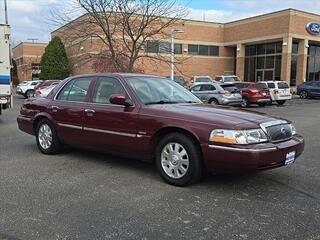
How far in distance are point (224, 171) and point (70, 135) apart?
309cm

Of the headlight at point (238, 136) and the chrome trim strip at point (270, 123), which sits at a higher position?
the chrome trim strip at point (270, 123)

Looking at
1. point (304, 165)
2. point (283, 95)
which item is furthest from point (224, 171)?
point (283, 95)

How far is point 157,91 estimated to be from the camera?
6473 mm

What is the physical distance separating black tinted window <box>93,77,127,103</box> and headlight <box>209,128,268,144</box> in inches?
73.4

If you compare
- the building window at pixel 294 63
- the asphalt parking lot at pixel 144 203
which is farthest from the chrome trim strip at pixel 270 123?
the building window at pixel 294 63

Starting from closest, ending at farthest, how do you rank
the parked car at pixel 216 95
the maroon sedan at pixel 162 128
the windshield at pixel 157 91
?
the maroon sedan at pixel 162 128
the windshield at pixel 157 91
the parked car at pixel 216 95

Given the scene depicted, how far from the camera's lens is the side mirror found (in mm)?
5992

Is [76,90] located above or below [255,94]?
above

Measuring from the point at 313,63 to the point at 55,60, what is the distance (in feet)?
87.6

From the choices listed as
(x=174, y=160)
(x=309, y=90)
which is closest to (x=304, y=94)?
(x=309, y=90)

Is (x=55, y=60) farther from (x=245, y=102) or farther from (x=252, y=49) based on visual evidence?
(x=245, y=102)

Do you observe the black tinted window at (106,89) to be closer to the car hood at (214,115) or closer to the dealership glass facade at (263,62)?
the car hood at (214,115)

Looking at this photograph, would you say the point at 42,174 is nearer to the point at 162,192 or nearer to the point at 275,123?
the point at 162,192

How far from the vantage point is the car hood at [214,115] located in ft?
17.1
